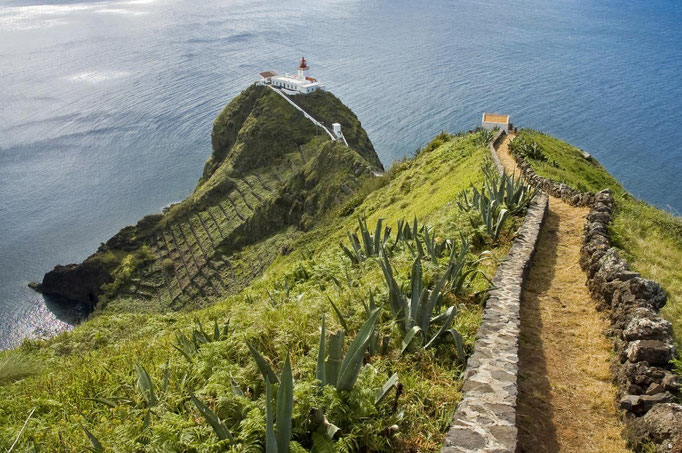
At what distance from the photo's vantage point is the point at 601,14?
93.8 metres

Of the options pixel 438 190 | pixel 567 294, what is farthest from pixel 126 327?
pixel 438 190

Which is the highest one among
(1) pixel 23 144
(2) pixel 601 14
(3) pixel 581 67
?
(2) pixel 601 14

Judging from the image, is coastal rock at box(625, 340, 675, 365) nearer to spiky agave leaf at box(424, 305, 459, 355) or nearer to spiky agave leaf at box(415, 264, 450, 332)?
spiky agave leaf at box(424, 305, 459, 355)

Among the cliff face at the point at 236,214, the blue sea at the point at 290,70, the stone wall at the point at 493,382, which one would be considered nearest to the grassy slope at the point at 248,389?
the stone wall at the point at 493,382

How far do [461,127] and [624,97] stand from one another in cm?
2053

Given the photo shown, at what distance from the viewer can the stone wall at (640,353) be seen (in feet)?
13.7

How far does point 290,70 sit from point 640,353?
84393 millimetres

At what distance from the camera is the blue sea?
52.8 meters

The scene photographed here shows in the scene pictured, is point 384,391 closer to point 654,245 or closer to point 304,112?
point 654,245

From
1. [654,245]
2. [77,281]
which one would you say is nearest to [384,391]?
[654,245]

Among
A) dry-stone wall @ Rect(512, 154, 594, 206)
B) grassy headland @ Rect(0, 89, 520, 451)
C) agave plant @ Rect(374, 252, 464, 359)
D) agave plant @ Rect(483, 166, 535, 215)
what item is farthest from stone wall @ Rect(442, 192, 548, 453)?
dry-stone wall @ Rect(512, 154, 594, 206)

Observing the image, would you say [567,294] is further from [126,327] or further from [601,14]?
[601,14]

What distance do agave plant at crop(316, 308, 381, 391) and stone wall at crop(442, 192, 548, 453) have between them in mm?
858

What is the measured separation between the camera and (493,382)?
4.52 m
